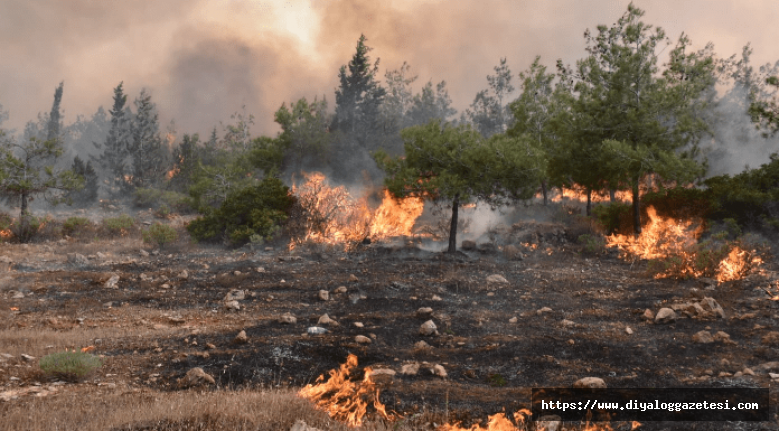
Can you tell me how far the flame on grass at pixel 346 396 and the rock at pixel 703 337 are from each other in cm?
489

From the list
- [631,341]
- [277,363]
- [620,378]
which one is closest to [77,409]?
[277,363]

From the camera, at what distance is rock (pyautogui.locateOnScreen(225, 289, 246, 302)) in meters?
10.3

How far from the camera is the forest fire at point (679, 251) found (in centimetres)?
1041

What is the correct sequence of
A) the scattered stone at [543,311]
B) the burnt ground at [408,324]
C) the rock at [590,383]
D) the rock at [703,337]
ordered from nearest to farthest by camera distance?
1. the rock at [590,383]
2. the burnt ground at [408,324]
3. the rock at [703,337]
4. the scattered stone at [543,311]

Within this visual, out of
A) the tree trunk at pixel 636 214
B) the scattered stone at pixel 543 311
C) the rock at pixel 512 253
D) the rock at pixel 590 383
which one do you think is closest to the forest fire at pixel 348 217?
the rock at pixel 512 253

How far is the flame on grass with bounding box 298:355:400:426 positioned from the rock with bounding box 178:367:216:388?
4.00ft

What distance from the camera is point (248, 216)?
18.7 m

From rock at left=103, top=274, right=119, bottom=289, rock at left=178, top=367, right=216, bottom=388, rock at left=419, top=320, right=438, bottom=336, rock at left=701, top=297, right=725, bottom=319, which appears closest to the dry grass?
rock at left=178, top=367, right=216, bottom=388

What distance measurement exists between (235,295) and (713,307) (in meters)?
9.50

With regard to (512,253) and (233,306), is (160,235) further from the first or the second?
(512,253)

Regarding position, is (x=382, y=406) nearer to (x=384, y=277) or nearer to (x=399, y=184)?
(x=384, y=277)

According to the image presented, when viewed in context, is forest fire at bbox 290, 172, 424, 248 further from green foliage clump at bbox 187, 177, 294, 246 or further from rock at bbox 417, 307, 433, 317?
rock at bbox 417, 307, 433, 317

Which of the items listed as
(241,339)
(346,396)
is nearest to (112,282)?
(241,339)

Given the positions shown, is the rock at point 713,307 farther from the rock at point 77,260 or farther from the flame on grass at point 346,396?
the rock at point 77,260
